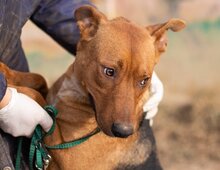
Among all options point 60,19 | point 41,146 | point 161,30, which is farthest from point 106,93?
point 60,19

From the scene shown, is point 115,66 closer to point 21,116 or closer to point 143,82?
point 143,82

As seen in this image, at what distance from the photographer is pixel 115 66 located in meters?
2.83

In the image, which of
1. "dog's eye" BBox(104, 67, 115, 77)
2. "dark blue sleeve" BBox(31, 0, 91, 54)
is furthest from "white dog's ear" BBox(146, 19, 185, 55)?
"dark blue sleeve" BBox(31, 0, 91, 54)

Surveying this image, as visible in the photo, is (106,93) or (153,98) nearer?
(106,93)

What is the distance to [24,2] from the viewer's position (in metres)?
3.02

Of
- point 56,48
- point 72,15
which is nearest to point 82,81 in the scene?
point 72,15

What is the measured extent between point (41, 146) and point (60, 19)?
0.84 m

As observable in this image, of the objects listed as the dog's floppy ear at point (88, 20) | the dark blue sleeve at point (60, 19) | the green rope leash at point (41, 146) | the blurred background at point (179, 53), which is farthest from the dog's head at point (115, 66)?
the blurred background at point (179, 53)

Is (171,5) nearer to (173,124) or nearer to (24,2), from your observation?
(173,124)

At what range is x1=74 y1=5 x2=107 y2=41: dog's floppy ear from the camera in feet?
10.0

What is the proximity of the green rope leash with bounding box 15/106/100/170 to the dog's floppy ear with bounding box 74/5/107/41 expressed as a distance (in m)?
0.42

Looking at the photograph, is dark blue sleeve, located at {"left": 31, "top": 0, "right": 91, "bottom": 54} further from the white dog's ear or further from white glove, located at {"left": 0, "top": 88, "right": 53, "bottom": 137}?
white glove, located at {"left": 0, "top": 88, "right": 53, "bottom": 137}

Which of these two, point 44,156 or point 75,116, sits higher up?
point 75,116

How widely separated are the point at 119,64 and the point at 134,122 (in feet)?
0.92
